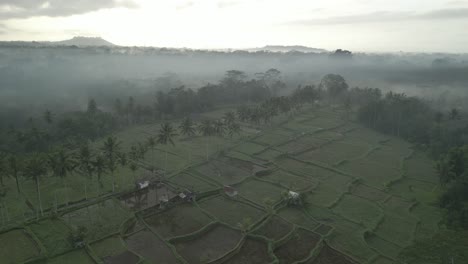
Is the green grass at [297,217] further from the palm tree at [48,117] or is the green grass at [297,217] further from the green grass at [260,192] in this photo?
the palm tree at [48,117]

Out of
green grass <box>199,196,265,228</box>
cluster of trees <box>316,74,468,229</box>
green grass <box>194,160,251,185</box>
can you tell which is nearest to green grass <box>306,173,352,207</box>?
green grass <box>199,196,265,228</box>

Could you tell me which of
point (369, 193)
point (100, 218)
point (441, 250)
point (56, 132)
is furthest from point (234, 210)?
point (56, 132)

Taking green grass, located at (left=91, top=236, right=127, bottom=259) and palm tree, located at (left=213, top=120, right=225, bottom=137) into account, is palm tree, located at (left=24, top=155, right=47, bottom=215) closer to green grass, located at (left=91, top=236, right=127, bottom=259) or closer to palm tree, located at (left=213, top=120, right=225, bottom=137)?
green grass, located at (left=91, top=236, right=127, bottom=259)

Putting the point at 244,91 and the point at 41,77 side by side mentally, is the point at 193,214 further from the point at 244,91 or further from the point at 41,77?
the point at 41,77

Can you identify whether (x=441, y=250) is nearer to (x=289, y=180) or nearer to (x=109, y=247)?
(x=289, y=180)

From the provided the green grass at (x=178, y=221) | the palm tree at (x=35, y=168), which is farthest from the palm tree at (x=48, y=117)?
the green grass at (x=178, y=221)

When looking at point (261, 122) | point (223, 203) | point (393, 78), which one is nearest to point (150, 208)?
point (223, 203)
